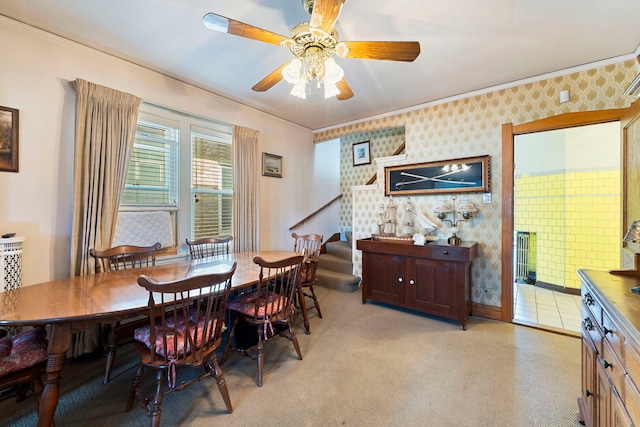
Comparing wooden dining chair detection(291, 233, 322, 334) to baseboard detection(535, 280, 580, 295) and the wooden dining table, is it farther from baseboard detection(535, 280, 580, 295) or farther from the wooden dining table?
baseboard detection(535, 280, 580, 295)

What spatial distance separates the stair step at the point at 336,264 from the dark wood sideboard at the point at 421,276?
86 cm

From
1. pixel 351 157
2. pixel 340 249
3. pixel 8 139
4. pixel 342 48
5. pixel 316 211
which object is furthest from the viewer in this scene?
pixel 351 157

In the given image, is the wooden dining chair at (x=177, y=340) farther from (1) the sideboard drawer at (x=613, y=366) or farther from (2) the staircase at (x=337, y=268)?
(2) the staircase at (x=337, y=268)

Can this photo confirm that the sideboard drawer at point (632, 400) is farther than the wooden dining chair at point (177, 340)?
No

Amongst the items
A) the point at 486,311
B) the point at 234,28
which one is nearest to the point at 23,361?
the point at 234,28

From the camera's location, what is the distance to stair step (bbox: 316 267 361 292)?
4082mm

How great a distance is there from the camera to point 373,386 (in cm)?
192

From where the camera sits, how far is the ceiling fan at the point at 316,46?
1510mm

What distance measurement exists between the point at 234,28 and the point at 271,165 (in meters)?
2.60

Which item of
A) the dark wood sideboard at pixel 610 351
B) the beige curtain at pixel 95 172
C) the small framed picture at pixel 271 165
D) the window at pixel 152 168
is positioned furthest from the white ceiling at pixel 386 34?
the dark wood sideboard at pixel 610 351

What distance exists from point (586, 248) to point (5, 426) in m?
6.38

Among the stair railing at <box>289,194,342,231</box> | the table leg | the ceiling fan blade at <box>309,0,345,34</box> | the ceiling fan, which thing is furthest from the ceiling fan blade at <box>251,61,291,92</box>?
the stair railing at <box>289,194,342,231</box>

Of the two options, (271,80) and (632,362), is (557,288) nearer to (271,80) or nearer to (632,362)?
(632,362)

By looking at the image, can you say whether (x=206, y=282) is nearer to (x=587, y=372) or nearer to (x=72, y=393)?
(x=72, y=393)
